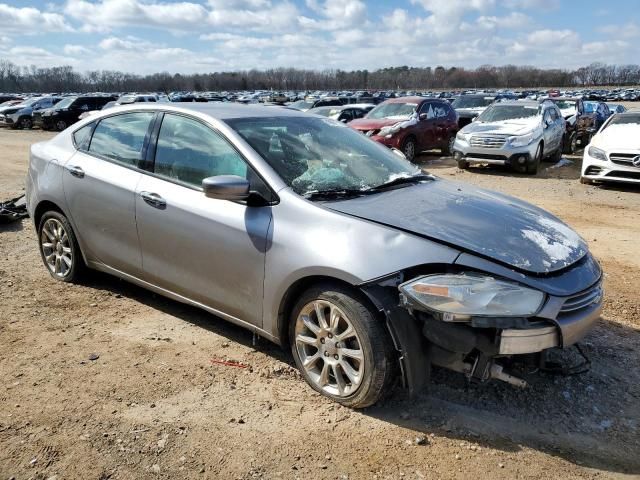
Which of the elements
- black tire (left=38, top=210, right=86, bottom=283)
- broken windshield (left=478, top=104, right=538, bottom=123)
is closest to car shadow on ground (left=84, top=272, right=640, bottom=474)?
black tire (left=38, top=210, right=86, bottom=283)

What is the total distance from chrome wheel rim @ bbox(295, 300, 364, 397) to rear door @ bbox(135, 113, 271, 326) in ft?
1.13

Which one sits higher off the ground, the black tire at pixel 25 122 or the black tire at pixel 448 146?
the black tire at pixel 448 146

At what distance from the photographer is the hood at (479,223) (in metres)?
2.81

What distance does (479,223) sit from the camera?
3080 millimetres

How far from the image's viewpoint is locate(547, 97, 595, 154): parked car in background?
16656 mm

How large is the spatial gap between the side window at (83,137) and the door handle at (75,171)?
191 mm

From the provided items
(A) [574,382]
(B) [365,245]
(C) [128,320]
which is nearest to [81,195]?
(C) [128,320]

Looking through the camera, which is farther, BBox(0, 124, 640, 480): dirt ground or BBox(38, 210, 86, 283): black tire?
BBox(38, 210, 86, 283): black tire

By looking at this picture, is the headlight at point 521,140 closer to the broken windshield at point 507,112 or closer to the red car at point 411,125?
the broken windshield at point 507,112

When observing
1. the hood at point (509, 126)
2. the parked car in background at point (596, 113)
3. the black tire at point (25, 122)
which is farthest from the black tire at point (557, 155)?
the black tire at point (25, 122)

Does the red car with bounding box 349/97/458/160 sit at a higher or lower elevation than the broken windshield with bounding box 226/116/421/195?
lower

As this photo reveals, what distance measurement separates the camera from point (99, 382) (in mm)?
3334

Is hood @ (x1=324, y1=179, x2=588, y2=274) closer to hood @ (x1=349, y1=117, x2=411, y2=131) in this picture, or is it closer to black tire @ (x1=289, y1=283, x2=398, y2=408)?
black tire @ (x1=289, y1=283, x2=398, y2=408)

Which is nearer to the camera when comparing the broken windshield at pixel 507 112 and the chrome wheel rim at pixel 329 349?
the chrome wheel rim at pixel 329 349
